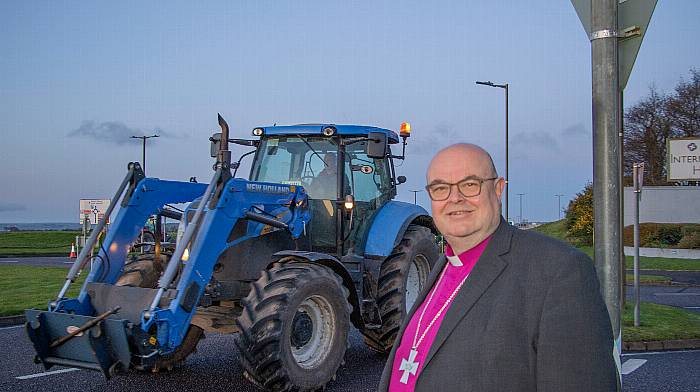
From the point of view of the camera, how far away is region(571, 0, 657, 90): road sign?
12.8ft

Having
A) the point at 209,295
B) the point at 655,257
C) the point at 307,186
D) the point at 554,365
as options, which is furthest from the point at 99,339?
the point at 655,257

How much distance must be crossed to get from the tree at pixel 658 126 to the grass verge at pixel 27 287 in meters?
34.8

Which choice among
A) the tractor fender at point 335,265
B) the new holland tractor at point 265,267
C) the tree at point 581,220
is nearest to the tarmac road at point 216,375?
the new holland tractor at point 265,267

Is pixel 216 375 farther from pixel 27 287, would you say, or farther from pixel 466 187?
pixel 27 287

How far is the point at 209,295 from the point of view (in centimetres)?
816

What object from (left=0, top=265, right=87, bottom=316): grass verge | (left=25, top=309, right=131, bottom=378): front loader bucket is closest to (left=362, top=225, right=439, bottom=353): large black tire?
(left=25, top=309, right=131, bottom=378): front loader bucket

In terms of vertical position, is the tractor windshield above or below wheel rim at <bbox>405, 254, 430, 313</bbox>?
above

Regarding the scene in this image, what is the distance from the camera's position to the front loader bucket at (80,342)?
6723 millimetres

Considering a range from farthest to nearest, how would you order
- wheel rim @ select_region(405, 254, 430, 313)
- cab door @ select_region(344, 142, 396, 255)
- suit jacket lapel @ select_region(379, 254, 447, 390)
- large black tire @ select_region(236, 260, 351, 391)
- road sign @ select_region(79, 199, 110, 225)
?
road sign @ select_region(79, 199, 110, 225) → wheel rim @ select_region(405, 254, 430, 313) → cab door @ select_region(344, 142, 396, 255) → large black tire @ select_region(236, 260, 351, 391) → suit jacket lapel @ select_region(379, 254, 447, 390)

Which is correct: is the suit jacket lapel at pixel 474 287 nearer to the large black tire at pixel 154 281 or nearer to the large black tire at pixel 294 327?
the large black tire at pixel 294 327

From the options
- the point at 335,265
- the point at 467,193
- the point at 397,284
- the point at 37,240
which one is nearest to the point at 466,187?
the point at 467,193

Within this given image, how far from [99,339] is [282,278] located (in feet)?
6.04

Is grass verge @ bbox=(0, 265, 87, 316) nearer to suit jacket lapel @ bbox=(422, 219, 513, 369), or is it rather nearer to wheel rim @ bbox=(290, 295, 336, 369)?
wheel rim @ bbox=(290, 295, 336, 369)

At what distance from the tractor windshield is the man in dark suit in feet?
22.3
